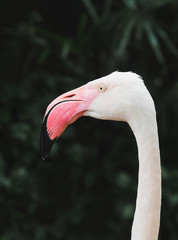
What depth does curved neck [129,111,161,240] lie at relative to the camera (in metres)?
1.26

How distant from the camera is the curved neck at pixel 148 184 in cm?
126

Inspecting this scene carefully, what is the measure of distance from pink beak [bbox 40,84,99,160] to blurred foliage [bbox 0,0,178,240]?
7.03 feet

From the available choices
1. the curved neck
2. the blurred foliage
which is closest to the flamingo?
the curved neck

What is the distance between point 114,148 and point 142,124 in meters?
2.71

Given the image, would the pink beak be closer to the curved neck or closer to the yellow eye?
the yellow eye

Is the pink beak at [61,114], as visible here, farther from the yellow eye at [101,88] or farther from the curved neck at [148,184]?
the curved neck at [148,184]

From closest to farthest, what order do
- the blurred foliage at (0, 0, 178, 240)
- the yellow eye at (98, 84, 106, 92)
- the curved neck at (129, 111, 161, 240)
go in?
the curved neck at (129, 111, 161, 240) → the yellow eye at (98, 84, 106, 92) → the blurred foliage at (0, 0, 178, 240)

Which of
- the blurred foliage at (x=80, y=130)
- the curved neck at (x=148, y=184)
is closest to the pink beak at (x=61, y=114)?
the curved neck at (x=148, y=184)

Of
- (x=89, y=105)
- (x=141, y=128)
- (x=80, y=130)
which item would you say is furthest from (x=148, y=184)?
(x=80, y=130)

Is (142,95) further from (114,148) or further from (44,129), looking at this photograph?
(114,148)

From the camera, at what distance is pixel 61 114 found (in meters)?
1.39

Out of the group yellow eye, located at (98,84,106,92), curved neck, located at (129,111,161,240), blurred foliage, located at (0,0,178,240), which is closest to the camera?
curved neck, located at (129,111,161,240)

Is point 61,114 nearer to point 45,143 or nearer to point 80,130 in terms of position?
point 45,143

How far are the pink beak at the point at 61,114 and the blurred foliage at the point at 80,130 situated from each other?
2144 millimetres
